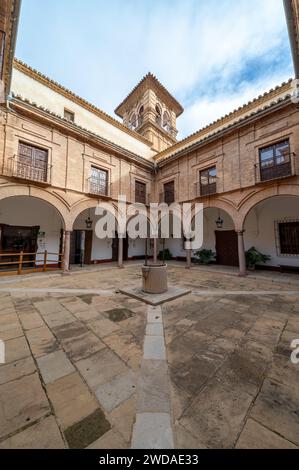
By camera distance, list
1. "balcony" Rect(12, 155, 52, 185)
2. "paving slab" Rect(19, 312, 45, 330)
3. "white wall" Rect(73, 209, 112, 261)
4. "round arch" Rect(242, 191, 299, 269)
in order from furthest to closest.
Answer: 1. "white wall" Rect(73, 209, 112, 261)
2. "round arch" Rect(242, 191, 299, 269)
3. "balcony" Rect(12, 155, 52, 185)
4. "paving slab" Rect(19, 312, 45, 330)

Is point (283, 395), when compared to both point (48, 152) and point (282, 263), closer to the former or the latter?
point (282, 263)

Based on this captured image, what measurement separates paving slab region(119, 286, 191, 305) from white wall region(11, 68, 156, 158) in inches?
441

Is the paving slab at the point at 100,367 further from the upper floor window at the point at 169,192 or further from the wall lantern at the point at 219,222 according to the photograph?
the upper floor window at the point at 169,192

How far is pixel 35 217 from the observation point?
33.8 feet

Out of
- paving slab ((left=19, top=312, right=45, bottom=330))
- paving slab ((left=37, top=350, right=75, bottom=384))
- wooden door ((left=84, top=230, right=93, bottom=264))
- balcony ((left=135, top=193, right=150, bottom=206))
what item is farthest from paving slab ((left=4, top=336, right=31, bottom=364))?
balcony ((left=135, top=193, right=150, bottom=206))

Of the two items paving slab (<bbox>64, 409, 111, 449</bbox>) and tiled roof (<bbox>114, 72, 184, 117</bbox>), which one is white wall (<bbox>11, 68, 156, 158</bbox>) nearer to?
tiled roof (<bbox>114, 72, 184, 117</bbox>)

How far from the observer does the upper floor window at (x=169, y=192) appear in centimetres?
1317

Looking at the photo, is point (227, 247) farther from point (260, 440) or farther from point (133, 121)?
point (133, 121)

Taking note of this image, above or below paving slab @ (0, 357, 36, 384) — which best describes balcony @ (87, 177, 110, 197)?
above

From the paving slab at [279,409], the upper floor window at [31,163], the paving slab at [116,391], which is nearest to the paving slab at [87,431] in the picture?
the paving slab at [116,391]

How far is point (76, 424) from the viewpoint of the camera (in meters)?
1.63

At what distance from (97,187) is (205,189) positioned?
259 inches

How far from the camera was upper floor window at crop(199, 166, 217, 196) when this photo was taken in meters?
10.6

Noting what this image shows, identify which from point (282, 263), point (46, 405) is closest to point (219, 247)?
point (282, 263)
